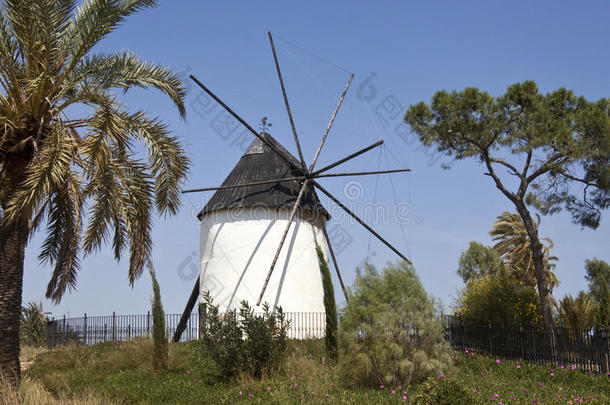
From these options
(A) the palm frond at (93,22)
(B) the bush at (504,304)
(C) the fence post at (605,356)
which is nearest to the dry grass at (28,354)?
(A) the palm frond at (93,22)

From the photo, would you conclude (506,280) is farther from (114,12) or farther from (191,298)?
(114,12)

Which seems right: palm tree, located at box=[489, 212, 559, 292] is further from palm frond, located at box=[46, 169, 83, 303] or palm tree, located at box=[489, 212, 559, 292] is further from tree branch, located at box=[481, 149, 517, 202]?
palm frond, located at box=[46, 169, 83, 303]

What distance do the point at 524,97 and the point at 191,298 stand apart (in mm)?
14755

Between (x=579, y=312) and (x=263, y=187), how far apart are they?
38.7 feet

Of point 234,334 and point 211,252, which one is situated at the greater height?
point 211,252

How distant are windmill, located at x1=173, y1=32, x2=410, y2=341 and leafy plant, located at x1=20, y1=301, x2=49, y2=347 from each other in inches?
409

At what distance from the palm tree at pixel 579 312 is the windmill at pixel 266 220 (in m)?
6.50

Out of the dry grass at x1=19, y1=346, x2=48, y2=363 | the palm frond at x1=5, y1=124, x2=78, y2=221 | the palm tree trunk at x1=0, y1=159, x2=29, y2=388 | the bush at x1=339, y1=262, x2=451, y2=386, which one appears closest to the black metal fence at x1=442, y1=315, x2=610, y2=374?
the bush at x1=339, y1=262, x2=451, y2=386

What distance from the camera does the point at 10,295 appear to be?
10.9 m

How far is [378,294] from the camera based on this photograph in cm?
1284

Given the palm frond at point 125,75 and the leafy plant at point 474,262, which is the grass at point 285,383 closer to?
the palm frond at point 125,75

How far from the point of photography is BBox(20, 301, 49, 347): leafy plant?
2827cm

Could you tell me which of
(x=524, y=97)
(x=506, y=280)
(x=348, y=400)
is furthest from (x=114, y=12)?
(x=506, y=280)

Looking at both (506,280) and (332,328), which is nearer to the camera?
(332,328)
